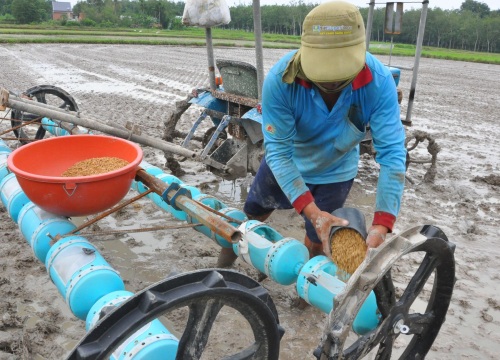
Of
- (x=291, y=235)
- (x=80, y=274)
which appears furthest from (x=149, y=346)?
(x=291, y=235)

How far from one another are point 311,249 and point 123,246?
1.60m

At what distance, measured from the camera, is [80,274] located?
1981mm

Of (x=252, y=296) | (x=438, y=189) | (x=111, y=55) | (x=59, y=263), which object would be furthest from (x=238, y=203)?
(x=111, y=55)

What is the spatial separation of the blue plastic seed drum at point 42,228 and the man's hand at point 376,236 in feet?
5.05

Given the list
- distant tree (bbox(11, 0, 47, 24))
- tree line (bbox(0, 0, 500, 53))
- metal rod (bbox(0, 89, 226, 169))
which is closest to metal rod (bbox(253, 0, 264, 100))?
metal rod (bbox(0, 89, 226, 169))

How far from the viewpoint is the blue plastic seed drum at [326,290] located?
1.91 metres

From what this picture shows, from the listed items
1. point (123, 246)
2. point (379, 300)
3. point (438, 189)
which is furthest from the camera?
point (438, 189)

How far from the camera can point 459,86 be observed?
1243 centimetres

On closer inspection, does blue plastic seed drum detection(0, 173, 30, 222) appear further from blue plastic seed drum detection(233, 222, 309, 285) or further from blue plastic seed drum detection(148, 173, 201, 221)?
blue plastic seed drum detection(233, 222, 309, 285)

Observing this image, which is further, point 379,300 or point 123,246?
point 123,246

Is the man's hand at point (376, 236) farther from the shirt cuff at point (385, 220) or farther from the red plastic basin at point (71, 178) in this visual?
the red plastic basin at point (71, 178)

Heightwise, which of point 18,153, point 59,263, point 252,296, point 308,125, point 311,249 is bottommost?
point 311,249

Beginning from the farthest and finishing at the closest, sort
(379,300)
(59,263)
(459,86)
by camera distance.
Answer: (459,86) → (59,263) → (379,300)

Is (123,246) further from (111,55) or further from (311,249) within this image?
(111,55)
